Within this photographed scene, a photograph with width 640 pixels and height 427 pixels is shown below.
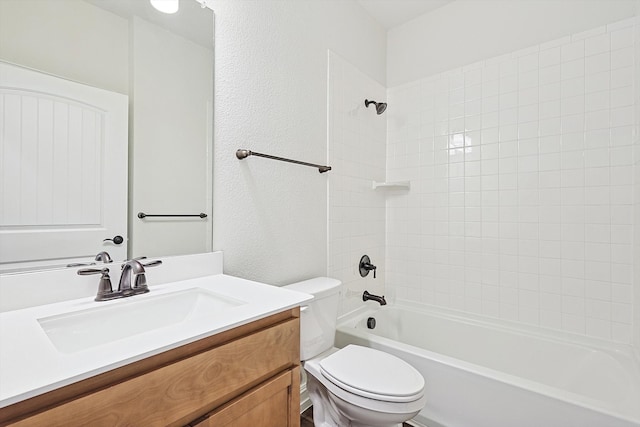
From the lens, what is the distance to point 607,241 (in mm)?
1704

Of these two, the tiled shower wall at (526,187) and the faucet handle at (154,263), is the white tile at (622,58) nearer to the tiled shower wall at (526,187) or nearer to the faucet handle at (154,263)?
the tiled shower wall at (526,187)

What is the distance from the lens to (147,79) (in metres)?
1.18

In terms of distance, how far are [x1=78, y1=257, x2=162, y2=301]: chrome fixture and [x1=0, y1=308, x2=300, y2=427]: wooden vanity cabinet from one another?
1.43 feet

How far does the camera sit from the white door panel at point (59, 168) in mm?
888

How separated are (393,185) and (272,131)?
43.0 inches

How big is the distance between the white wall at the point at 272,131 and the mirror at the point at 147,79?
8cm

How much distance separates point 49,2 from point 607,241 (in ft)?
8.74

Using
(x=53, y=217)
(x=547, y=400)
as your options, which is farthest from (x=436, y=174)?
(x=53, y=217)

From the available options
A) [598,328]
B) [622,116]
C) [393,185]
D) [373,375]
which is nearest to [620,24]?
[622,116]

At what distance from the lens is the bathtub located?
1.23 metres

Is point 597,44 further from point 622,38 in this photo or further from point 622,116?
point 622,116

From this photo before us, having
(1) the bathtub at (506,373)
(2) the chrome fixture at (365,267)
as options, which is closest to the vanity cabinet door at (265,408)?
(1) the bathtub at (506,373)

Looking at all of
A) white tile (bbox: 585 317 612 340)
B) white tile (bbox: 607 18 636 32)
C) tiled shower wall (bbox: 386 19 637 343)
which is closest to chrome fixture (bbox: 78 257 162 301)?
tiled shower wall (bbox: 386 19 637 343)

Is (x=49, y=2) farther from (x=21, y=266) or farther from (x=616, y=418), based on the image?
(x=616, y=418)
